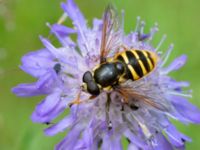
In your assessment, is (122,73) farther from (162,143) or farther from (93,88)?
(162,143)

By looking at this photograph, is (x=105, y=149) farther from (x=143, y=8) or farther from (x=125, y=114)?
(x=143, y=8)

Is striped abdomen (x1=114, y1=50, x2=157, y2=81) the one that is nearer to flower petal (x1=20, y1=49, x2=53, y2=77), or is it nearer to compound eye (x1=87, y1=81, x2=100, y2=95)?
compound eye (x1=87, y1=81, x2=100, y2=95)

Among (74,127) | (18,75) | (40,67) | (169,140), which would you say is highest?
(18,75)

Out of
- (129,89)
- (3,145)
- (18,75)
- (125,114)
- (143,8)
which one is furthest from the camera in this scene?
(143,8)

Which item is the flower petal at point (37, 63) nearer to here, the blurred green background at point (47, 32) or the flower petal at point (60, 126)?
the flower petal at point (60, 126)

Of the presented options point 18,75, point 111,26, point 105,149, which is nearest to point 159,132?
point 105,149

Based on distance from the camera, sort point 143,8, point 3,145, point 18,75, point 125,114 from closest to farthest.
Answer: point 125,114, point 3,145, point 18,75, point 143,8

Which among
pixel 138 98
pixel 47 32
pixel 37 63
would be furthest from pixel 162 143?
pixel 47 32

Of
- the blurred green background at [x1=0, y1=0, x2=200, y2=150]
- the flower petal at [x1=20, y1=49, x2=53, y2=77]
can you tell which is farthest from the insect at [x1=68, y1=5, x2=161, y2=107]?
the blurred green background at [x1=0, y1=0, x2=200, y2=150]
